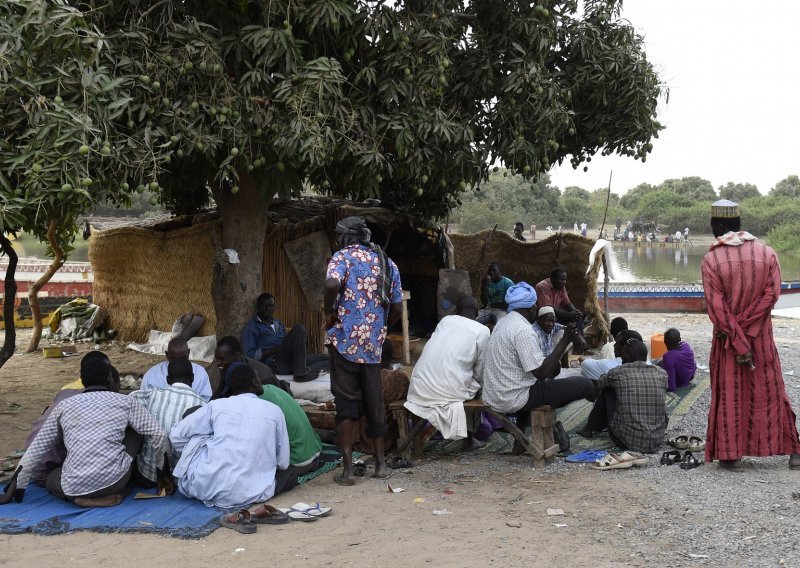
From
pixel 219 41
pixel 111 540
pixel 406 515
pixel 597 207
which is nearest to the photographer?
pixel 111 540

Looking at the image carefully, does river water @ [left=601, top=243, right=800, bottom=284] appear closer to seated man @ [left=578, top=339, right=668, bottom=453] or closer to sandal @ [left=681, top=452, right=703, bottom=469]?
seated man @ [left=578, top=339, right=668, bottom=453]

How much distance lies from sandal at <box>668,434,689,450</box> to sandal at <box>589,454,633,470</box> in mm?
676

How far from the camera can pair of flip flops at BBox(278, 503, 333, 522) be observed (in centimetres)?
543

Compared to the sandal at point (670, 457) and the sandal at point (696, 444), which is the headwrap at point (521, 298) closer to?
the sandal at point (670, 457)

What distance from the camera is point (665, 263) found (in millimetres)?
47719

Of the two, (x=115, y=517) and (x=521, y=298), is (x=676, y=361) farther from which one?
(x=115, y=517)

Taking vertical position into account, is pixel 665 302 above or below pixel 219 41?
A: below

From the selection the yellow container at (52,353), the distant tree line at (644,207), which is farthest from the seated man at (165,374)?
the distant tree line at (644,207)

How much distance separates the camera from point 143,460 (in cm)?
584

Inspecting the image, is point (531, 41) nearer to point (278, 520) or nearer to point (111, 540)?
point (278, 520)

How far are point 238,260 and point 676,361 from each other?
462cm

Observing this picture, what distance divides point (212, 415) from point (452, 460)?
2.06 m

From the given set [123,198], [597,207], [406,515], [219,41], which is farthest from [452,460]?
[597,207]

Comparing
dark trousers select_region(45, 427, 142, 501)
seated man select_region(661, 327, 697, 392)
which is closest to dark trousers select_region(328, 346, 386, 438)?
dark trousers select_region(45, 427, 142, 501)
